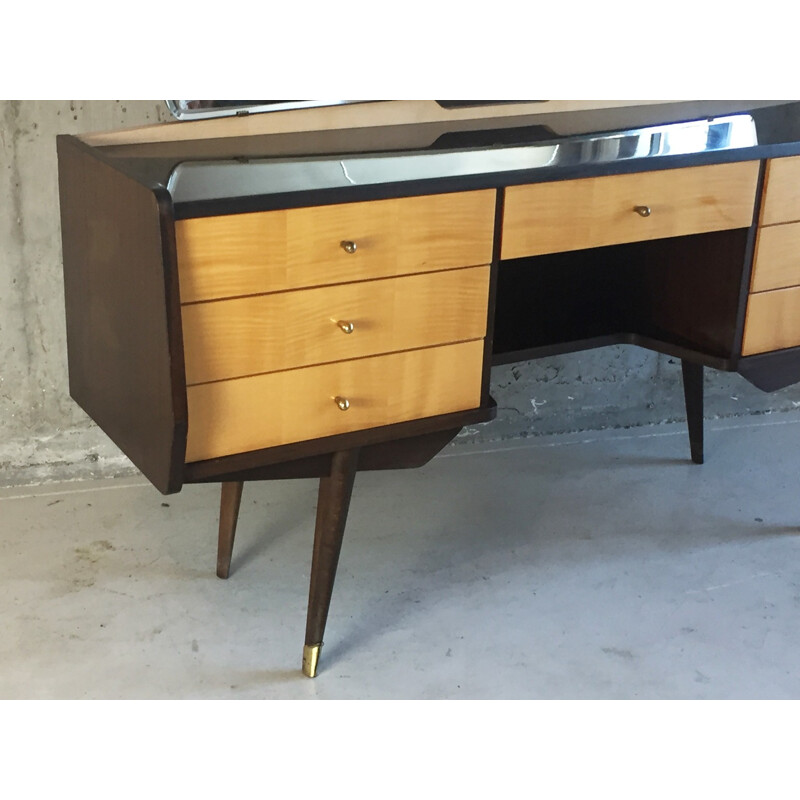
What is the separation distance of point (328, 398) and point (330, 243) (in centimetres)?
24

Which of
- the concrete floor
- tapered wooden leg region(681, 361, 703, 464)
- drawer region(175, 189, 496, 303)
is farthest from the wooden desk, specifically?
tapered wooden leg region(681, 361, 703, 464)

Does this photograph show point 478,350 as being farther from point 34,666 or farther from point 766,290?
point 34,666

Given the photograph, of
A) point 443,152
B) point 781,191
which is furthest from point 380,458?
point 781,191

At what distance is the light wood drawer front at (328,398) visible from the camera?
1.61 metres

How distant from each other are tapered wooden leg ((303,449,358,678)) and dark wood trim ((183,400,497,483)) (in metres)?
0.03

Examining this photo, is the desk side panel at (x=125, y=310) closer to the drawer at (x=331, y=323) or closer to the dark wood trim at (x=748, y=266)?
the drawer at (x=331, y=323)

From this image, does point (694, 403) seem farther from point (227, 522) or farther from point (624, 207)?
point (227, 522)

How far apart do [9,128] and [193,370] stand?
0.91 metres

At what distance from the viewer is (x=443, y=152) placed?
5.49 feet

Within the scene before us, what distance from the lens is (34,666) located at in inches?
71.9

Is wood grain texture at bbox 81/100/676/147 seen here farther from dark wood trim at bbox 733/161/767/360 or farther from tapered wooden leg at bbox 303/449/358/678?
tapered wooden leg at bbox 303/449/358/678

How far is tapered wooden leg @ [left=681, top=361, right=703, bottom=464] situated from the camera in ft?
8.20

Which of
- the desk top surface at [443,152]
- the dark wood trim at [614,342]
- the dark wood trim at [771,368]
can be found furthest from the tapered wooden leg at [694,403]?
the desk top surface at [443,152]

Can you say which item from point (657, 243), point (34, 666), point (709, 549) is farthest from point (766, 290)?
point (34, 666)
